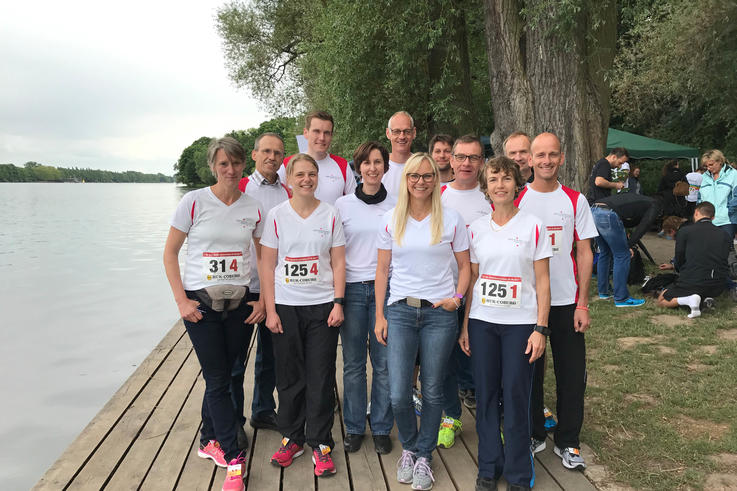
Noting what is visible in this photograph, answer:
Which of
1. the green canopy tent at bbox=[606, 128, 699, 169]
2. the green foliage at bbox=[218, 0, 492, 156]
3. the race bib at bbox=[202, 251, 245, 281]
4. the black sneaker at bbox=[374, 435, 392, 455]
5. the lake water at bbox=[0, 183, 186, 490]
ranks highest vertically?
→ the green foliage at bbox=[218, 0, 492, 156]

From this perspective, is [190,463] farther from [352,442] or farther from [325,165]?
[325,165]

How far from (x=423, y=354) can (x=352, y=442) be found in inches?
31.4

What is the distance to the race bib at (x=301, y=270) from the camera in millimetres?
3021

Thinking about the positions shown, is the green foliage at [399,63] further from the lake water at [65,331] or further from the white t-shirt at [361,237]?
the white t-shirt at [361,237]

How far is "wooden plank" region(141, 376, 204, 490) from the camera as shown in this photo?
3.08m

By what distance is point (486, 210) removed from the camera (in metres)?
3.34

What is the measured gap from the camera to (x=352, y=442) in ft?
10.9

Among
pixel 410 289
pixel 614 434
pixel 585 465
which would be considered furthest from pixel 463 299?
pixel 614 434

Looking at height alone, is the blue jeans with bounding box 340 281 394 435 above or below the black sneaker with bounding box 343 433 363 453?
above

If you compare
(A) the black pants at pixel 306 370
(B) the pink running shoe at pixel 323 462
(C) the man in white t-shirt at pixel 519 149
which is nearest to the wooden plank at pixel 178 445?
(A) the black pants at pixel 306 370

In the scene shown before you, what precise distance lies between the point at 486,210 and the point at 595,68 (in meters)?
5.61

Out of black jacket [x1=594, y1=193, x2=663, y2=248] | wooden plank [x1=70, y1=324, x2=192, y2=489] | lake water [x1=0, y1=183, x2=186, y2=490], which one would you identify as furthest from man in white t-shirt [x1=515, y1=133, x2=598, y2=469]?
black jacket [x1=594, y1=193, x2=663, y2=248]

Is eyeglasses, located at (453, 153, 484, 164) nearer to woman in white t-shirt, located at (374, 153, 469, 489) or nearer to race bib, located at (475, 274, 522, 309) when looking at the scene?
woman in white t-shirt, located at (374, 153, 469, 489)

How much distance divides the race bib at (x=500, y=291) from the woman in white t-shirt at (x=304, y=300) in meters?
0.77
